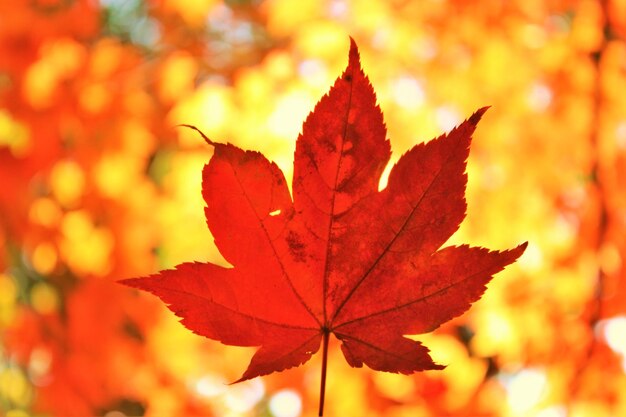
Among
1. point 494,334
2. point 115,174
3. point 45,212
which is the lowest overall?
point 494,334

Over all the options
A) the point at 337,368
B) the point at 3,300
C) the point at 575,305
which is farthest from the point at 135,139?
the point at 575,305

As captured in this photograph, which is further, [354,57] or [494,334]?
[494,334]

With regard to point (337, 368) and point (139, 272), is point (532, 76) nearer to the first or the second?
point (337, 368)

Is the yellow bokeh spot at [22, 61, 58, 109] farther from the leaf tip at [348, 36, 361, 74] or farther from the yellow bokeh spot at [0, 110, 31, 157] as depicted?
the leaf tip at [348, 36, 361, 74]

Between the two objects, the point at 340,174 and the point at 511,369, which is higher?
the point at 511,369

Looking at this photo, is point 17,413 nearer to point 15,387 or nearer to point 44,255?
point 15,387

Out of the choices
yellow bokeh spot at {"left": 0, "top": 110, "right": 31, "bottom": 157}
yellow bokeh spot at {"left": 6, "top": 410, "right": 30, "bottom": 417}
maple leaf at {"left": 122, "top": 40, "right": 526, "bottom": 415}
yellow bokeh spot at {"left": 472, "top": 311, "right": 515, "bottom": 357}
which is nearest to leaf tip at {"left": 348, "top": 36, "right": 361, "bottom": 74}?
maple leaf at {"left": 122, "top": 40, "right": 526, "bottom": 415}

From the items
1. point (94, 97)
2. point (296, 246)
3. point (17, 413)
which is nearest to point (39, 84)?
point (94, 97)
